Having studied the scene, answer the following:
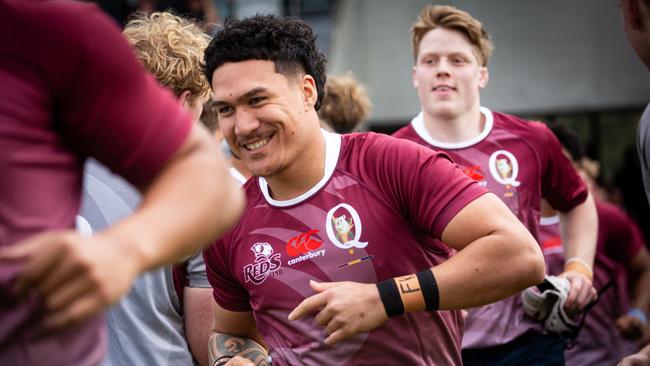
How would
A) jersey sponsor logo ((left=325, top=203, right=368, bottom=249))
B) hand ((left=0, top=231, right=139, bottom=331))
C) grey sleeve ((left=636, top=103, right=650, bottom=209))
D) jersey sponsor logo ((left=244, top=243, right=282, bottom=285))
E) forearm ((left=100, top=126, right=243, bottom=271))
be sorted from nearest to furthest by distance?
hand ((left=0, top=231, right=139, bottom=331)) < forearm ((left=100, top=126, right=243, bottom=271)) < grey sleeve ((left=636, top=103, right=650, bottom=209)) < jersey sponsor logo ((left=325, top=203, right=368, bottom=249)) < jersey sponsor logo ((left=244, top=243, right=282, bottom=285))

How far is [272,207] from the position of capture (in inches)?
132

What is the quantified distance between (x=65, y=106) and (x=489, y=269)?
1.54 m

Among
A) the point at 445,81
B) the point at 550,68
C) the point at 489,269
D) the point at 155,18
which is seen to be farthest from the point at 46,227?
the point at 550,68

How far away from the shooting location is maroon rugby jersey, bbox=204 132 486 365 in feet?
10.2

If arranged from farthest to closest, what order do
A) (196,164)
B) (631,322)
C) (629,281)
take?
1. (629,281)
2. (631,322)
3. (196,164)

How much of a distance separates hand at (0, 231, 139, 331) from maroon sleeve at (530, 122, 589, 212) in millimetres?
3454

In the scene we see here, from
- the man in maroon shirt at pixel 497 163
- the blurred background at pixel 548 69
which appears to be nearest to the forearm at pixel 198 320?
the man in maroon shirt at pixel 497 163

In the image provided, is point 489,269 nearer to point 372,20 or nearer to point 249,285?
point 249,285

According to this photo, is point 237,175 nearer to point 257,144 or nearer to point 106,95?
point 257,144

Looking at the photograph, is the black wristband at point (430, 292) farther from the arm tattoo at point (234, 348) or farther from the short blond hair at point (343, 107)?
the short blond hair at point (343, 107)

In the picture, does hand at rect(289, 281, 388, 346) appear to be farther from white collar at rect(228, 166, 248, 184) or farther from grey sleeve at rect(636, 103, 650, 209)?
white collar at rect(228, 166, 248, 184)

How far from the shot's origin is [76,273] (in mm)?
1476

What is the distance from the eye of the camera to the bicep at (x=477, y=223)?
9.41 ft

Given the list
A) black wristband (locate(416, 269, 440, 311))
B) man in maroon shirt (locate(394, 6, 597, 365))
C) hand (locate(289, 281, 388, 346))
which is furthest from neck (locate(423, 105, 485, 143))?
hand (locate(289, 281, 388, 346))
